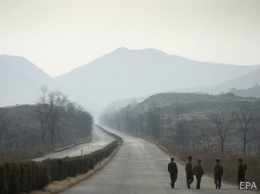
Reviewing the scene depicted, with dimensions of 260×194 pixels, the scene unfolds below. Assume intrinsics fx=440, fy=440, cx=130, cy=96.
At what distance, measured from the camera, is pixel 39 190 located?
22.7 m

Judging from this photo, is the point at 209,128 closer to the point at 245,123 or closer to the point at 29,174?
the point at 245,123

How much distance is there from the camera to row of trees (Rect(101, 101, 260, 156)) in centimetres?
7806

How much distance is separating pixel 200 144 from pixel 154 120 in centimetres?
3618

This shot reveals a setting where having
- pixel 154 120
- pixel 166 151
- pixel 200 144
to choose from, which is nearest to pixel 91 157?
pixel 166 151

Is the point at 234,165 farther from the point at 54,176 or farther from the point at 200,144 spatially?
the point at 200,144

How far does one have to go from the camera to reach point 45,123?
9550 cm

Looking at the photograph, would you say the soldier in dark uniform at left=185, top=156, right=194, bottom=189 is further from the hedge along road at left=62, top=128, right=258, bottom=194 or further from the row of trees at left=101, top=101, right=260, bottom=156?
the row of trees at left=101, top=101, right=260, bottom=156

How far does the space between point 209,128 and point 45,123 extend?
39.1 meters

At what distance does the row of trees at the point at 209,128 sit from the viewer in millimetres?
78062

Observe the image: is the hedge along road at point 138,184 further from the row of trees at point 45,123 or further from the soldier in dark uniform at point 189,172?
the row of trees at point 45,123

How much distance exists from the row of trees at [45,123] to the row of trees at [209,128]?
22.3 meters

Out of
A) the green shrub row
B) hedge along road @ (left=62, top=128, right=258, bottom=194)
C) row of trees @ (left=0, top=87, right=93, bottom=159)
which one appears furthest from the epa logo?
row of trees @ (left=0, top=87, right=93, bottom=159)

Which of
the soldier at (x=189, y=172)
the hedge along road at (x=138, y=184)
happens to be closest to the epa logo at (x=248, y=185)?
the hedge along road at (x=138, y=184)

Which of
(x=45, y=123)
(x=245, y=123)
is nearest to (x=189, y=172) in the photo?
(x=245, y=123)
